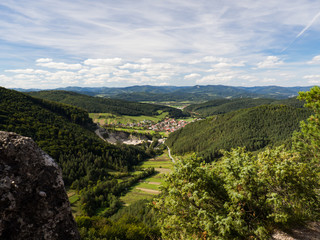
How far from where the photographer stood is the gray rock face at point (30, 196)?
21.3ft

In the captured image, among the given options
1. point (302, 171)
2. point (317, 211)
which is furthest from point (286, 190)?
point (317, 211)

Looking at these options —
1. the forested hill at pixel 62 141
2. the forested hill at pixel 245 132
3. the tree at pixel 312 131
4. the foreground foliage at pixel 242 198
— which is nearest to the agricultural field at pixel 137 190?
the forested hill at pixel 62 141

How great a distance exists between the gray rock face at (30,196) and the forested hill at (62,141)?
90711 millimetres

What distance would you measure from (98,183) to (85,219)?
50.5 meters

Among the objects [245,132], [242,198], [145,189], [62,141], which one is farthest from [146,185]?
[245,132]

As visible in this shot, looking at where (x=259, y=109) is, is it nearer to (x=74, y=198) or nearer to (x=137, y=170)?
(x=137, y=170)

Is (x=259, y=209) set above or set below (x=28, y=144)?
below

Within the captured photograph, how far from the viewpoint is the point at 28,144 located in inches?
303

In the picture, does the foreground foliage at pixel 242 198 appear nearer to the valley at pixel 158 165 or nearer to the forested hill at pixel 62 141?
the valley at pixel 158 165

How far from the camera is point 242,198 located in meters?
9.98

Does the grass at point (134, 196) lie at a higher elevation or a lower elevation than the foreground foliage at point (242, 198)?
lower

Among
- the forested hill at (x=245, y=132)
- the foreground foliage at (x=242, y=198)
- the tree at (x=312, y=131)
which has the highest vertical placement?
the tree at (x=312, y=131)

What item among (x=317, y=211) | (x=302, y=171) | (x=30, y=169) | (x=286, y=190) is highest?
(x=30, y=169)

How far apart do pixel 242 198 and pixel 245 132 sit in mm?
179301
